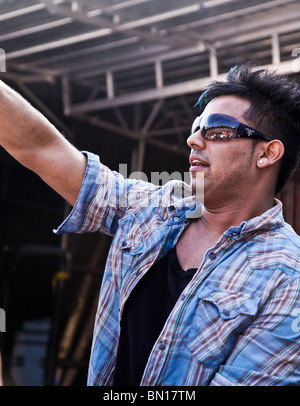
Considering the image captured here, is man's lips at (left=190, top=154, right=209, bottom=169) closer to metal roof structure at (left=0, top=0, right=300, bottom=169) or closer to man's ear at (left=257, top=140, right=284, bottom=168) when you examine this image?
man's ear at (left=257, top=140, right=284, bottom=168)

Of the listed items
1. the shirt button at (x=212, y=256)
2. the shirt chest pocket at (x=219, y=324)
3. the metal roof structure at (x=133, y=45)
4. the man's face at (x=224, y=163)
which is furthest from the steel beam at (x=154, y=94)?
the shirt chest pocket at (x=219, y=324)

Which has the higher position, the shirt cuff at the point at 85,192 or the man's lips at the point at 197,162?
the man's lips at the point at 197,162

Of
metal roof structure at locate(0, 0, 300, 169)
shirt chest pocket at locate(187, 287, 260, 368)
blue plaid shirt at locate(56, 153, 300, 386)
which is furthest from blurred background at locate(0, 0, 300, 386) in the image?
shirt chest pocket at locate(187, 287, 260, 368)

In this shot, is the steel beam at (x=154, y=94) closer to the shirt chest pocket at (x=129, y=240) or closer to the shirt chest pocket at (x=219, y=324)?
the shirt chest pocket at (x=129, y=240)

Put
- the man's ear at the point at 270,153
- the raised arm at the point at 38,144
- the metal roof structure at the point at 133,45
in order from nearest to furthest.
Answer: the raised arm at the point at 38,144
the man's ear at the point at 270,153
the metal roof structure at the point at 133,45

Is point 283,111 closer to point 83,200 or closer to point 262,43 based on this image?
point 83,200

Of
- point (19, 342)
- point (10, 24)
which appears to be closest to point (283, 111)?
point (10, 24)

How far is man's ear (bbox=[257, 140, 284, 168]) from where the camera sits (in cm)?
188

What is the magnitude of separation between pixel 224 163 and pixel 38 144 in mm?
586

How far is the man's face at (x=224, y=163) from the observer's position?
1.80m

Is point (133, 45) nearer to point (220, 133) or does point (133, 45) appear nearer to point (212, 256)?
point (220, 133)

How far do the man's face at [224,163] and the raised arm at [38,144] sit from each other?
38 cm

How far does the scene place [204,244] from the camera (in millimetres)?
1777
